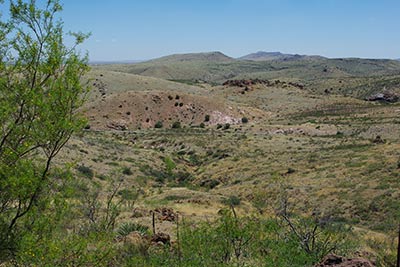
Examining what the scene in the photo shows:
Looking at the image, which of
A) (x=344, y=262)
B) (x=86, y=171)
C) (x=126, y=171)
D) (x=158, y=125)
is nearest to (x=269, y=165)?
(x=126, y=171)

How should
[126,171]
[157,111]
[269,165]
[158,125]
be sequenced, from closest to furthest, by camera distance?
[126,171] → [269,165] → [158,125] → [157,111]

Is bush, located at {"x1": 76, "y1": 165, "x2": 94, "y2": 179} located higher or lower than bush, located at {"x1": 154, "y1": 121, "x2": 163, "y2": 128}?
higher

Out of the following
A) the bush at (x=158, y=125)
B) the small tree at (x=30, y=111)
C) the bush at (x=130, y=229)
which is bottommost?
the bush at (x=158, y=125)

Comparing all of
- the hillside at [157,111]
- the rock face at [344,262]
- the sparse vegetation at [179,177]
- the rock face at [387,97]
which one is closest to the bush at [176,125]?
the sparse vegetation at [179,177]

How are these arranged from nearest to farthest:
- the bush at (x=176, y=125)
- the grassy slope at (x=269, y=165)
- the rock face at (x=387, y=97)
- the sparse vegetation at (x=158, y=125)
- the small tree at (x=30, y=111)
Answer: the small tree at (x=30, y=111), the grassy slope at (x=269, y=165), the bush at (x=176, y=125), the sparse vegetation at (x=158, y=125), the rock face at (x=387, y=97)

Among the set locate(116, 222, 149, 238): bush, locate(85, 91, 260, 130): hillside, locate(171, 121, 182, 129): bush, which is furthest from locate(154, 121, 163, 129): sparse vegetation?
locate(116, 222, 149, 238): bush

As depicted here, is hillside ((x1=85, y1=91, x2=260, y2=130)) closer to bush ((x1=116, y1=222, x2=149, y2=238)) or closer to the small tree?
bush ((x1=116, y1=222, x2=149, y2=238))

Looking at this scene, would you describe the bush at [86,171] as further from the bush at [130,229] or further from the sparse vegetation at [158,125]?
the sparse vegetation at [158,125]

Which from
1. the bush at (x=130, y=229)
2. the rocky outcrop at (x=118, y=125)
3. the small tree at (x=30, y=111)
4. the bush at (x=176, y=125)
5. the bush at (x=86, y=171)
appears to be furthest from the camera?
the bush at (x=176, y=125)

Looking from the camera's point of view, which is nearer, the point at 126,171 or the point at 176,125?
the point at 126,171

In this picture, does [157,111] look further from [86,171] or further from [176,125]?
[86,171]

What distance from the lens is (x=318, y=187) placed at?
28203mm

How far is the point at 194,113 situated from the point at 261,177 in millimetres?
39375

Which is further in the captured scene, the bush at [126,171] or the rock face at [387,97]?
the rock face at [387,97]
